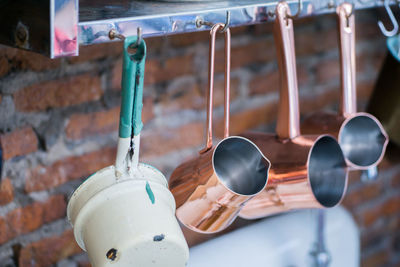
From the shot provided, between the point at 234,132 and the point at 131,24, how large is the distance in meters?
0.43

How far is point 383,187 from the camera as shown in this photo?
3.77 ft

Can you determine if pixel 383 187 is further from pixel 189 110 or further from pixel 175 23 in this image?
pixel 175 23

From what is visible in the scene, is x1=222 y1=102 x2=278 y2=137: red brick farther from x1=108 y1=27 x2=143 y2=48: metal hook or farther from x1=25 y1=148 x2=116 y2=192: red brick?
x1=108 y1=27 x2=143 y2=48: metal hook

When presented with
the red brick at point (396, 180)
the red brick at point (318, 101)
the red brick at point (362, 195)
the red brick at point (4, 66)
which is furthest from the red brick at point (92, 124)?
the red brick at point (396, 180)

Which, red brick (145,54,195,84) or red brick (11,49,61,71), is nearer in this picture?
red brick (11,49,61,71)

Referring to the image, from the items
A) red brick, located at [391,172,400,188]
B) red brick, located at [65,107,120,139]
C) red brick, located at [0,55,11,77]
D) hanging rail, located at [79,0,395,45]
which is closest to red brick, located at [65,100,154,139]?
red brick, located at [65,107,120,139]

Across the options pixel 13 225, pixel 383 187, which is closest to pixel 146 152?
pixel 13 225

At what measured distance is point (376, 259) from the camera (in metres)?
1.20

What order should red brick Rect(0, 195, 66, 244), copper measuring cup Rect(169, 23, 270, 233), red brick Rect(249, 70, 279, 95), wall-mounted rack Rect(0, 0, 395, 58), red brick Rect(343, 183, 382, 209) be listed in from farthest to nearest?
red brick Rect(343, 183, 382, 209), red brick Rect(249, 70, 279, 95), red brick Rect(0, 195, 66, 244), copper measuring cup Rect(169, 23, 270, 233), wall-mounted rack Rect(0, 0, 395, 58)

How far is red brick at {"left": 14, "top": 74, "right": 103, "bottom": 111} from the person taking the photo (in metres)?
0.64

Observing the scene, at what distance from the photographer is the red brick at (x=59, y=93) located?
2.11 feet

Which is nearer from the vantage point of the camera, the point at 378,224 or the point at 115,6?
the point at 115,6

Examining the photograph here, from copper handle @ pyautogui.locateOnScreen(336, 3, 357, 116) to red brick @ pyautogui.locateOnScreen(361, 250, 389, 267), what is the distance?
1.89 feet

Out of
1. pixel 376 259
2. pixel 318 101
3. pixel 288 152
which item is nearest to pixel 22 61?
pixel 288 152
